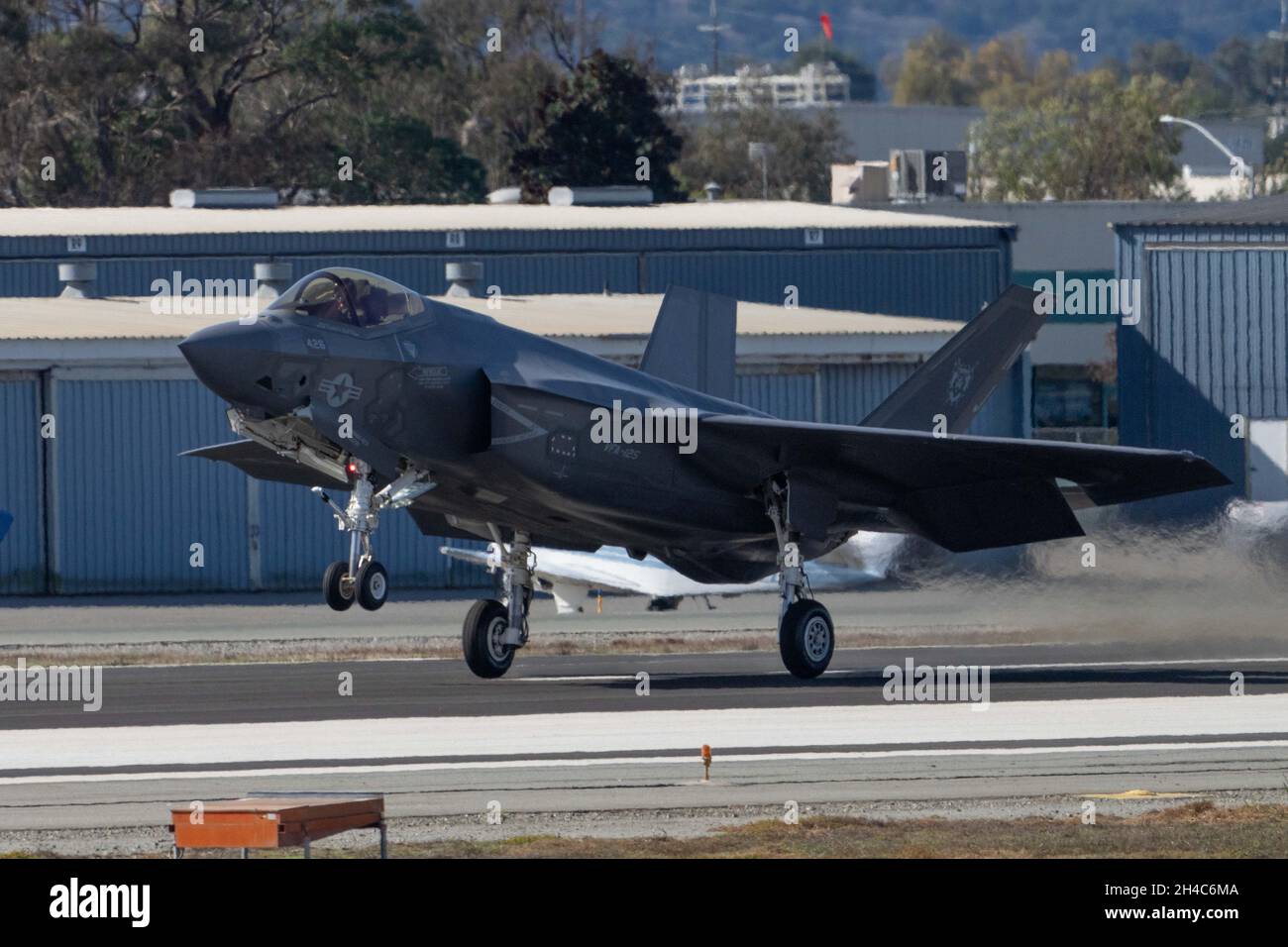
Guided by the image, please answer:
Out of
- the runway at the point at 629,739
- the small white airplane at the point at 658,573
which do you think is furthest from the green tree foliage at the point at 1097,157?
the runway at the point at 629,739

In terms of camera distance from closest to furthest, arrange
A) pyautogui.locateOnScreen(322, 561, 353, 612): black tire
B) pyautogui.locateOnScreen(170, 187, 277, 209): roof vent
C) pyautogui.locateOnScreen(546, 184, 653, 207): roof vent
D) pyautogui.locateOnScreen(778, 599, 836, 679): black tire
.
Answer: pyautogui.locateOnScreen(322, 561, 353, 612): black tire
pyautogui.locateOnScreen(778, 599, 836, 679): black tire
pyautogui.locateOnScreen(170, 187, 277, 209): roof vent
pyautogui.locateOnScreen(546, 184, 653, 207): roof vent

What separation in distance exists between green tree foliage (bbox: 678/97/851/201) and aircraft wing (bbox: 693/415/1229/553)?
87.3 metres

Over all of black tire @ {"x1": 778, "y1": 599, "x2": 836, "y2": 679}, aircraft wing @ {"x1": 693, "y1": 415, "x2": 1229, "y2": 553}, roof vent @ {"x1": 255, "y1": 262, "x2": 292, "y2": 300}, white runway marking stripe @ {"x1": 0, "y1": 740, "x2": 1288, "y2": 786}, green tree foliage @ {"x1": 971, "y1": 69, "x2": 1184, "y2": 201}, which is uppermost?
green tree foliage @ {"x1": 971, "y1": 69, "x2": 1184, "y2": 201}

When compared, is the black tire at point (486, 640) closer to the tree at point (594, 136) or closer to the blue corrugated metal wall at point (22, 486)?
the blue corrugated metal wall at point (22, 486)

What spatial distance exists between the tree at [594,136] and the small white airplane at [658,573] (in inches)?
1932

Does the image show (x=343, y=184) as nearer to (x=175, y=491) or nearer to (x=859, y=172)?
(x=859, y=172)

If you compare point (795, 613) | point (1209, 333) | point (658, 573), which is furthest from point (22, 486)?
point (1209, 333)

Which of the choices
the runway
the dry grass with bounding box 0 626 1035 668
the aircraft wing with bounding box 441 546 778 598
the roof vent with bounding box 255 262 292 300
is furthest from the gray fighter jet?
the roof vent with bounding box 255 262 292 300

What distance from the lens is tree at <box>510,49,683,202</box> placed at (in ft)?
259

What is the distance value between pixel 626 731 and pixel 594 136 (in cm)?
6332

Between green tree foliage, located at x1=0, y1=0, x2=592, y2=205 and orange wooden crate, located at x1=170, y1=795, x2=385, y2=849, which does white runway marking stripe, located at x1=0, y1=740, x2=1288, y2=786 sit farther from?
green tree foliage, located at x1=0, y1=0, x2=592, y2=205

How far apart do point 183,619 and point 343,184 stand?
5245cm

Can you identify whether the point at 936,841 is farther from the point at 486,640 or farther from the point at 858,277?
the point at 858,277
